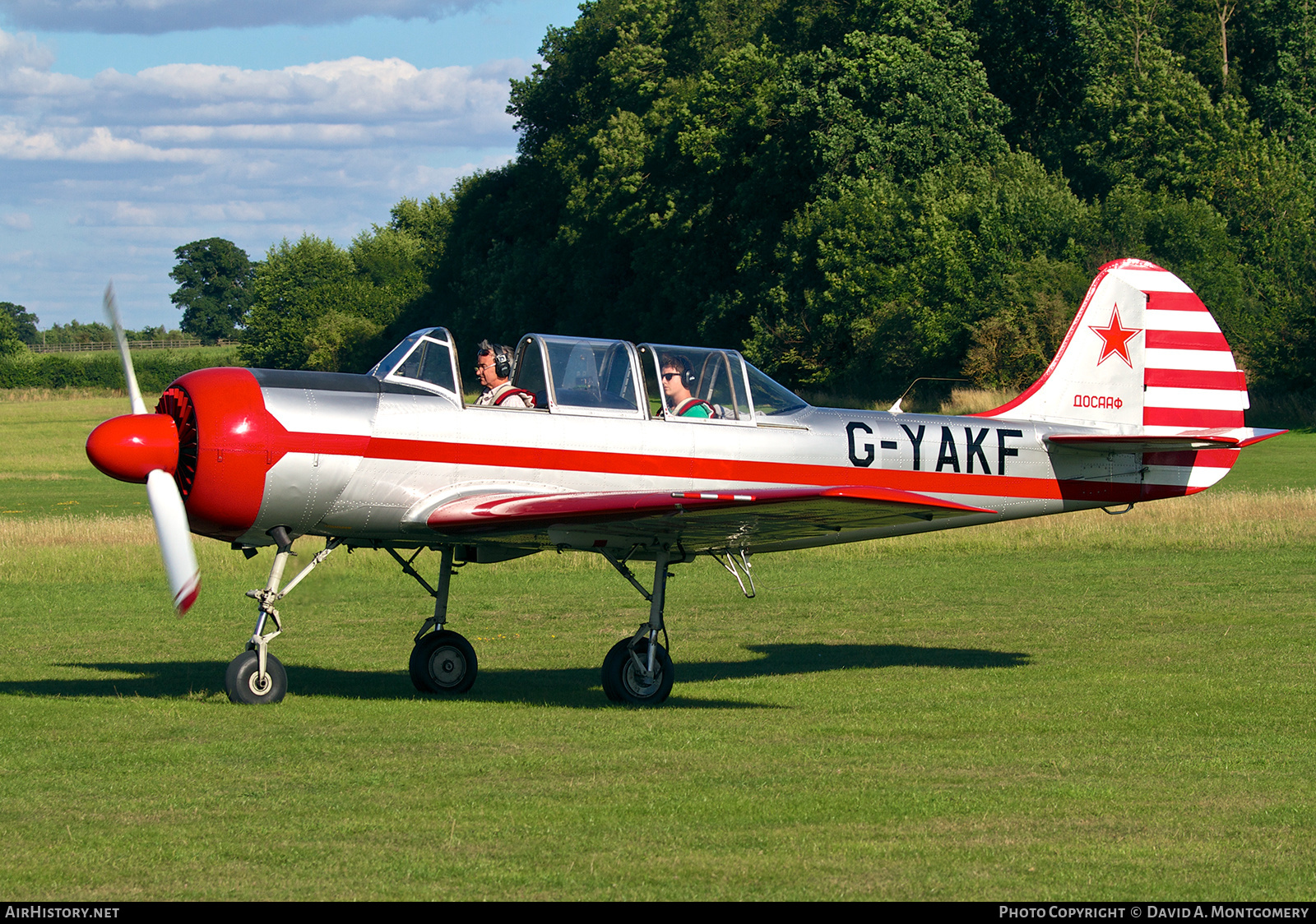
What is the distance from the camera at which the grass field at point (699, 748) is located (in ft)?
18.9

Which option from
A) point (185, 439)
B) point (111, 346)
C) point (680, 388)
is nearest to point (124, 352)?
point (185, 439)

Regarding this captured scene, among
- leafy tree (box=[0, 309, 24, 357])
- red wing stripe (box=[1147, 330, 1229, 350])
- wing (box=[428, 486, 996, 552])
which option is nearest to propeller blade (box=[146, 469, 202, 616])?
wing (box=[428, 486, 996, 552])

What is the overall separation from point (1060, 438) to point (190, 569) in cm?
738

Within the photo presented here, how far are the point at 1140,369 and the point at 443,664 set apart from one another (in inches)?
274

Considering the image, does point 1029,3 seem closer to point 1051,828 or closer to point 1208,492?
point 1208,492

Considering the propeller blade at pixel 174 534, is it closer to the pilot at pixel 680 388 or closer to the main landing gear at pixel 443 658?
the main landing gear at pixel 443 658

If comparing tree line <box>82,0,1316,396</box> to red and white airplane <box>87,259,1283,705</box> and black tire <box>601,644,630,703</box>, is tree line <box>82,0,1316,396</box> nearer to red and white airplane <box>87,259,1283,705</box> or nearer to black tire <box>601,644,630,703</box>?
red and white airplane <box>87,259,1283,705</box>

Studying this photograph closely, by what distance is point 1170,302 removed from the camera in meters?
13.1

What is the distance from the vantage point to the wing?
29.5ft

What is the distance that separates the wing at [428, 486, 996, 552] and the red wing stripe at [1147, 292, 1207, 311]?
417 centimetres

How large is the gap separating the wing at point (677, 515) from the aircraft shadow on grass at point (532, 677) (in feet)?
4.19

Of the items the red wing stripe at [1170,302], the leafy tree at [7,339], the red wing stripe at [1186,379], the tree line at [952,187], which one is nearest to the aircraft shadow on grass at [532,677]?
the red wing stripe at [1186,379]

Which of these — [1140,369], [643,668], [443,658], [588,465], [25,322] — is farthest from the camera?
[25,322]

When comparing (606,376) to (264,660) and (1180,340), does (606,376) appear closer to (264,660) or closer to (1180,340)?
(264,660)
